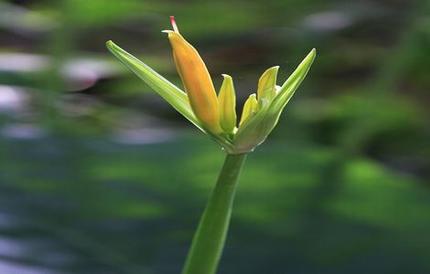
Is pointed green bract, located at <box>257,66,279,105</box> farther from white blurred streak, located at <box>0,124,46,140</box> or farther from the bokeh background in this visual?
white blurred streak, located at <box>0,124,46,140</box>

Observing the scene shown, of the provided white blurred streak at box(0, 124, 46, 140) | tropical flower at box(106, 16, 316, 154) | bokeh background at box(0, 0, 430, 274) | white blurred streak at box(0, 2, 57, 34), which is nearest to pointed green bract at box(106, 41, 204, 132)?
tropical flower at box(106, 16, 316, 154)

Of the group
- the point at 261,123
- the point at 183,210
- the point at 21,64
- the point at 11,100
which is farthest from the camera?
the point at 21,64

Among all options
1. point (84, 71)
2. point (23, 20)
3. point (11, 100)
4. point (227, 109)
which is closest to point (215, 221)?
point (227, 109)

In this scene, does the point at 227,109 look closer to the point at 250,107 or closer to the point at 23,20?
the point at 250,107

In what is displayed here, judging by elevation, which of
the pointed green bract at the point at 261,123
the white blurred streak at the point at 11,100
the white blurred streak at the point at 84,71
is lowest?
the pointed green bract at the point at 261,123

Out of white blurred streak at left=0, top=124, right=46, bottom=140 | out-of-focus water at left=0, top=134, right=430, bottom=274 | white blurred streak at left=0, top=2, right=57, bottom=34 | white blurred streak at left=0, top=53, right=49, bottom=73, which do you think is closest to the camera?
out-of-focus water at left=0, top=134, right=430, bottom=274

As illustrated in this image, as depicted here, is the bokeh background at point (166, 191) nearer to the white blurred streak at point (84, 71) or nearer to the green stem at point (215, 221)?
the white blurred streak at point (84, 71)

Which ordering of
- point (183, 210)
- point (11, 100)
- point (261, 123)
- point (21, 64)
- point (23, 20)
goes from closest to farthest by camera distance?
point (261, 123)
point (183, 210)
point (11, 100)
point (21, 64)
point (23, 20)

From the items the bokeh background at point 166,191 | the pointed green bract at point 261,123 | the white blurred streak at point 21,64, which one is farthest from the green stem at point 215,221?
the white blurred streak at point 21,64
